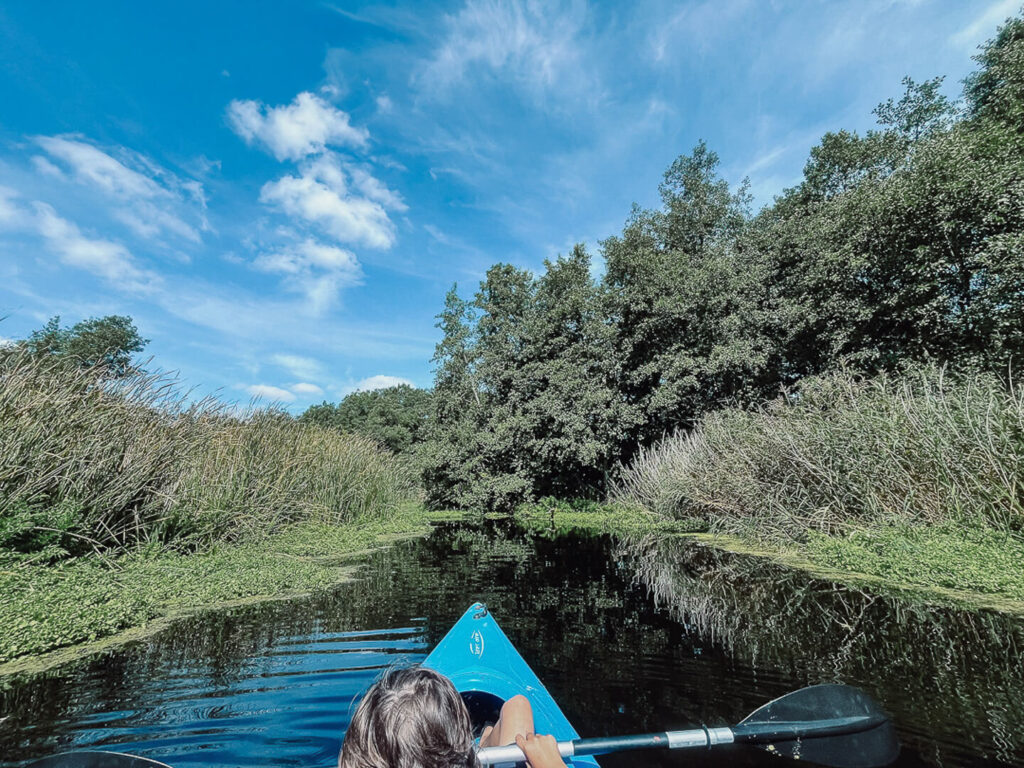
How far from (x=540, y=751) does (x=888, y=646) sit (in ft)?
12.3

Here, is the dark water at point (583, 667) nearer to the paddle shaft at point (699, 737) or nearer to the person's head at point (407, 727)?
the paddle shaft at point (699, 737)

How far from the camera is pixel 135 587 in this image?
534 centimetres

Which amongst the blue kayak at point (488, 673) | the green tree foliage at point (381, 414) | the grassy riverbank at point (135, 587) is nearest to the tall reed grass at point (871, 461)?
the blue kayak at point (488, 673)

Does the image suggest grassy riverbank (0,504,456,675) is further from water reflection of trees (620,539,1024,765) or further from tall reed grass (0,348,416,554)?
water reflection of trees (620,539,1024,765)

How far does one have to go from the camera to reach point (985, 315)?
13.2m

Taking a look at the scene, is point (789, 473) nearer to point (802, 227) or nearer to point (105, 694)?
point (105, 694)

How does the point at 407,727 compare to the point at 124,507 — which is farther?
the point at 124,507

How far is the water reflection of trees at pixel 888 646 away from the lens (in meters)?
2.92

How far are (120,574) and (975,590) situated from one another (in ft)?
29.6

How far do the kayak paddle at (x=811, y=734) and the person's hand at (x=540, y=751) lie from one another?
10.9 inches

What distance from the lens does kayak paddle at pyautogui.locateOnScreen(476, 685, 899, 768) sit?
243 cm

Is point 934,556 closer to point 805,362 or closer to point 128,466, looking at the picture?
point 128,466

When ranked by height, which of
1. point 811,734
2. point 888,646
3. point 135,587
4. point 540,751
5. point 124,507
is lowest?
point 811,734

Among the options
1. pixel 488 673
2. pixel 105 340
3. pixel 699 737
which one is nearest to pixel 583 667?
pixel 488 673
